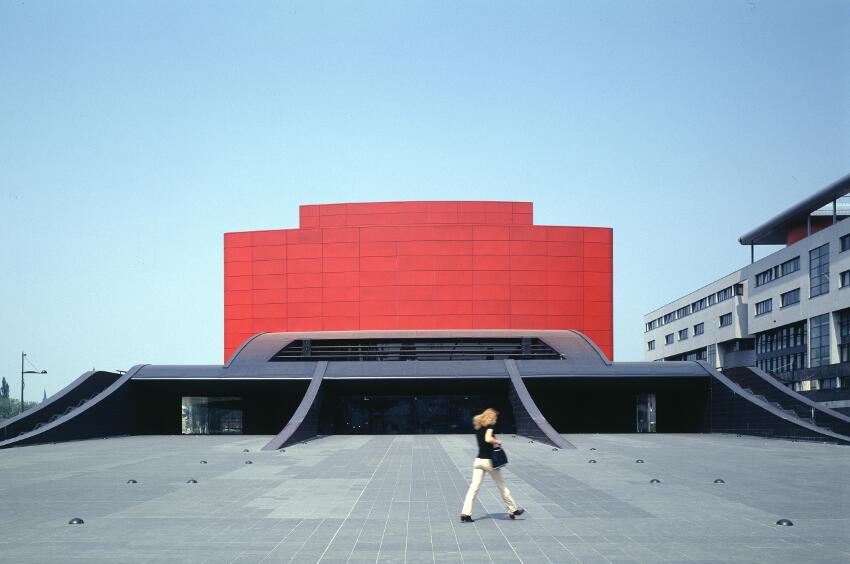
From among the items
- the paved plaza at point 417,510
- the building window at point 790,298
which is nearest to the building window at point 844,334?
the building window at point 790,298

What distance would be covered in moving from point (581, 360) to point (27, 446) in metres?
24.9

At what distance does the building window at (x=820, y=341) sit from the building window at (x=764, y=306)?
992cm

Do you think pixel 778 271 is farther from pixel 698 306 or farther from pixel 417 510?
pixel 417 510

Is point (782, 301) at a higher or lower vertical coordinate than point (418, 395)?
higher

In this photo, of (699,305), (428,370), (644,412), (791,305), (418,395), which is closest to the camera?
(428,370)

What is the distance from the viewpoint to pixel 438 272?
52219 mm

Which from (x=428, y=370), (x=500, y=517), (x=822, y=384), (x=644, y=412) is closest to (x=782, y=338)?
(x=822, y=384)

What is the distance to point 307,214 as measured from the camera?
5362 cm

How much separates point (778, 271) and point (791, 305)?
455cm

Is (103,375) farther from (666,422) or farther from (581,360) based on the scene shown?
(666,422)

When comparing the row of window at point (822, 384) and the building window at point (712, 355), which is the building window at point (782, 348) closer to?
the row of window at point (822, 384)

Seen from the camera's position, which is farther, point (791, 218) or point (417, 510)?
point (791, 218)

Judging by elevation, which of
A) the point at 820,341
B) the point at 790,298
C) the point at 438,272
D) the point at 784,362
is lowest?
the point at 784,362

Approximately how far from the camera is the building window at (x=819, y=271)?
206ft
